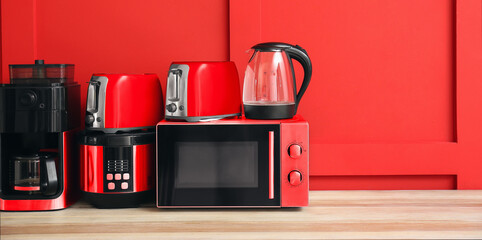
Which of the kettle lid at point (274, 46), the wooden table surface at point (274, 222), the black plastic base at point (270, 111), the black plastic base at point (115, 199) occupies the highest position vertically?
the kettle lid at point (274, 46)

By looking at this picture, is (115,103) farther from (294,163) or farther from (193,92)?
(294,163)

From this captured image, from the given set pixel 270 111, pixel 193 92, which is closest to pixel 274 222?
pixel 270 111

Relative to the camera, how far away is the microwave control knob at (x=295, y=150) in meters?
1.47

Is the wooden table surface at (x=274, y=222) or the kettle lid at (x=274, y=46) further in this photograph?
the kettle lid at (x=274, y=46)

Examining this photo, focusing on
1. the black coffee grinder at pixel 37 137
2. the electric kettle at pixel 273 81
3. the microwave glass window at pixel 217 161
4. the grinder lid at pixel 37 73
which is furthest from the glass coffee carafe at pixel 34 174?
the electric kettle at pixel 273 81

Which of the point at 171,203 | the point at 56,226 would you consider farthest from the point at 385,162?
the point at 56,226

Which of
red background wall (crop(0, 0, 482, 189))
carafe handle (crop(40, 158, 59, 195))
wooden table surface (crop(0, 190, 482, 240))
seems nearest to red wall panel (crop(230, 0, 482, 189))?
red background wall (crop(0, 0, 482, 189))

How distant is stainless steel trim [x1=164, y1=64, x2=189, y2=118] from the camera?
150 centimetres

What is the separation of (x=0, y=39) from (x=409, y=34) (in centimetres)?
135

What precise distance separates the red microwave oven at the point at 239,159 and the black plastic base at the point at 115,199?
0.09 m

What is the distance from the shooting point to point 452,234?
51.0 inches

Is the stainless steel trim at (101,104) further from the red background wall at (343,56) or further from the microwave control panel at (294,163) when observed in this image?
the microwave control panel at (294,163)

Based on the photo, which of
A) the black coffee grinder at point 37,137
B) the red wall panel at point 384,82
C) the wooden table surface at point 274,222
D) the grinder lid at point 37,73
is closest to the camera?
the wooden table surface at point 274,222

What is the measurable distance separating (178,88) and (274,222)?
452 mm
